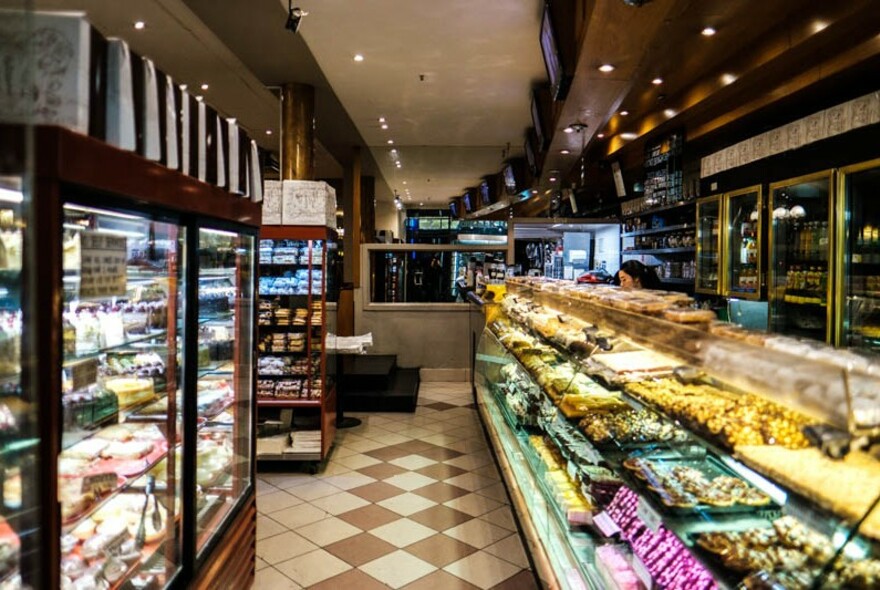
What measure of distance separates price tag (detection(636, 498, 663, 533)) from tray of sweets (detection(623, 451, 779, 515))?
0.10 feet

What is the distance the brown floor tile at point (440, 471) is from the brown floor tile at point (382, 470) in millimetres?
193

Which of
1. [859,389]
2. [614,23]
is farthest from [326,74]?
[859,389]

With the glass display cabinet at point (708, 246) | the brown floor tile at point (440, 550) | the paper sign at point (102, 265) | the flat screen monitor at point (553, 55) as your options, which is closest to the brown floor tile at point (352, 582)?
the brown floor tile at point (440, 550)

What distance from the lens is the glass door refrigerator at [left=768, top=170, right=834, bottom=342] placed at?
4.69 meters

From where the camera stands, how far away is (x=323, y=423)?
5.26m

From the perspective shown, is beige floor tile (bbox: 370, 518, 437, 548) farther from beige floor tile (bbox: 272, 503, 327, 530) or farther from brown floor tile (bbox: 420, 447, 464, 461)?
brown floor tile (bbox: 420, 447, 464, 461)

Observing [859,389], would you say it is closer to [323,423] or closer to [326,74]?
[323,423]

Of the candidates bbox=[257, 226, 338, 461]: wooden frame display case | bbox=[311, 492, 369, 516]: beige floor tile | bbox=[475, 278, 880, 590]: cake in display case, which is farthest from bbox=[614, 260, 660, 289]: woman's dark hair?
bbox=[311, 492, 369, 516]: beige floor tile

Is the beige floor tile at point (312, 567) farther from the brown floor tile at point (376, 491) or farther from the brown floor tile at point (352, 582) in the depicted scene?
the brown floor tile at point (376, 491)

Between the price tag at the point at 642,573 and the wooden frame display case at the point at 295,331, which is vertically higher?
the wooden frame display case at the point at 295,331

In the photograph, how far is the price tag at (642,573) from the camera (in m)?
2.15

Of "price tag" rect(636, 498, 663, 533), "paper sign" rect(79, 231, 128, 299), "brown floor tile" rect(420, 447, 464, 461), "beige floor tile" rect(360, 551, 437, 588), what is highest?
"paper sign" rect(79, 231, 128, 299)

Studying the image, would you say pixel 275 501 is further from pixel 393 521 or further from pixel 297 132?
pixel 297 132

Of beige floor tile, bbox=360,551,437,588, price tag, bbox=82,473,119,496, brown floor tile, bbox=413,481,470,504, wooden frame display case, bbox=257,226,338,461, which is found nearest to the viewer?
price tag, bbox=82,473,119,496
